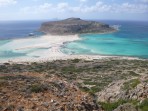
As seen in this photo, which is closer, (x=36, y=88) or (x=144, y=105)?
(x=36, y=88)

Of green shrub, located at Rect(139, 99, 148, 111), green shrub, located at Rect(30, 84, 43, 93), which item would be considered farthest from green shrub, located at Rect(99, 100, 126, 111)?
green shrub, located at Rect(30, 84, 43, 93)

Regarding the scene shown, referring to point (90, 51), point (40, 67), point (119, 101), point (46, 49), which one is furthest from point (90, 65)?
point (119, 101)

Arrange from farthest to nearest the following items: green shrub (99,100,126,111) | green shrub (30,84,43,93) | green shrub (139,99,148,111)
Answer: green shrub (99,100,126,111) < green shrub (139,99,148,111) < green shrub (30,84,43,93)

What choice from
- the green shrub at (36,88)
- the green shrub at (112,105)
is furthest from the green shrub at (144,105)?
the green shrub at (36,88)

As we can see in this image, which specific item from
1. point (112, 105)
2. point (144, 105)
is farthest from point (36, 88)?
point (144, 105)

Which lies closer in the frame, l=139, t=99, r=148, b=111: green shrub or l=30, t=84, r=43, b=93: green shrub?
l=30, t=84, r=43, b=93: green shrub

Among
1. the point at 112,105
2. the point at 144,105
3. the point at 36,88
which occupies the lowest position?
the point at 112,105

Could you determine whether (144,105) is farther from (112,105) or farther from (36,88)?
(36,88)

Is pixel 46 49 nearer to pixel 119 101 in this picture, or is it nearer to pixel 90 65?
pixel 90 65

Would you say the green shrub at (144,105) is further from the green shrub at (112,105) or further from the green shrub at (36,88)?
the green shrub at (36,88)

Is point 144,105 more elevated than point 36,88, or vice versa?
point 36,88

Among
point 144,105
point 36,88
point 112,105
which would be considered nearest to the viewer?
point 36,88

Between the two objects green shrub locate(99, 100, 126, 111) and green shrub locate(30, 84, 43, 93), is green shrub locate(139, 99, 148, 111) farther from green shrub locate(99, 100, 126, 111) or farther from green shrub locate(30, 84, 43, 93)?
green shrub locate(30, 84, 43, 93)
